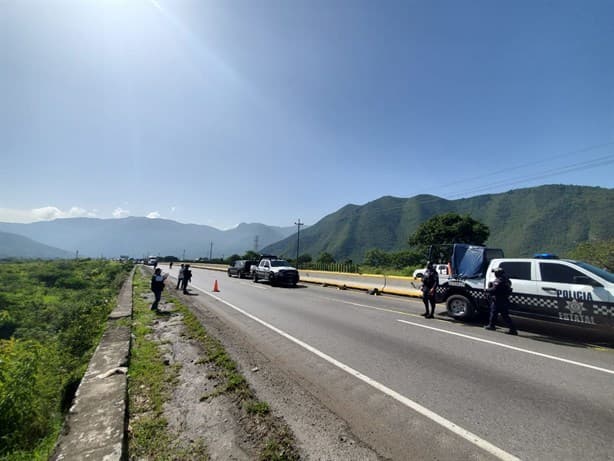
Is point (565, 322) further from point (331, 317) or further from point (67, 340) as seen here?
point (67, 340)

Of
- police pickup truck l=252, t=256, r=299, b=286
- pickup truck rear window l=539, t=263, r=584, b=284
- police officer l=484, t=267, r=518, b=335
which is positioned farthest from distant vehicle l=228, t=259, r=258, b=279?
pickup truck rear window l=539, t=263, r=584, b=284

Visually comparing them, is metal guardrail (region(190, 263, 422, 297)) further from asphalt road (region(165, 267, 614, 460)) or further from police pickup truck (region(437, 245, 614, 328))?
asphalt road (region(165, 267, 614, 460))

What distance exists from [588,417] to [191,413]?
5.00m

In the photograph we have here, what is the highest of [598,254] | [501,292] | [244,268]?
[598,254]

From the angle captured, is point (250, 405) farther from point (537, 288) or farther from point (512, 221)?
point (512, 221)

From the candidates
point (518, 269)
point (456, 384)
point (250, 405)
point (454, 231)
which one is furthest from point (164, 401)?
point (454, 231)

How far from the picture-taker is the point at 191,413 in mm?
3514

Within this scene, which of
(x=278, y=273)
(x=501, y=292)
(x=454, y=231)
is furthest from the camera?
(x=454, y=231)

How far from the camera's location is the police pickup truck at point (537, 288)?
21.5 feet

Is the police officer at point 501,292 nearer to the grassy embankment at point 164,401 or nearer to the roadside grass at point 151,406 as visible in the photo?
the grassy embankment at point 164,401

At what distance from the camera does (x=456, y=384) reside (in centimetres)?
421

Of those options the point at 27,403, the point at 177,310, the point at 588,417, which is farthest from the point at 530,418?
the point at 177,310

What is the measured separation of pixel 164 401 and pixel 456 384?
14.3 ft

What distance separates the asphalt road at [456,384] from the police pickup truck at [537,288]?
66 cm
